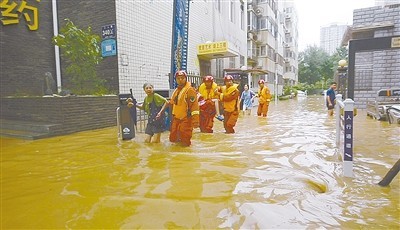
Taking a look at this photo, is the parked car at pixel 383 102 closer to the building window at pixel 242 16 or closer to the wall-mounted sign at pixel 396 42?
the wall-mounted sign at pixel 396 42

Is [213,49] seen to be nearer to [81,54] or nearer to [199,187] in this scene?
[81,54]

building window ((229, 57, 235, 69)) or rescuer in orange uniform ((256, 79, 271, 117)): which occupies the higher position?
building window ((229, 57, 235, 69))

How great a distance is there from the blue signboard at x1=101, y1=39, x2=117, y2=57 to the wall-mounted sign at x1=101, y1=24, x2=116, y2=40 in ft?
0.59

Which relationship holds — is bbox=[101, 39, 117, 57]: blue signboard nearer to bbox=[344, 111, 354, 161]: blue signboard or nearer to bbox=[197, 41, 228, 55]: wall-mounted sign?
bbox=[197, 41, 228, 55]: wall-mounted sign

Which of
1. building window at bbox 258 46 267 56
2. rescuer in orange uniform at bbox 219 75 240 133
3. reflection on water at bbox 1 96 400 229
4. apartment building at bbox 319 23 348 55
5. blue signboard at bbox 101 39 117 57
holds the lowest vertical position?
reflection on water at bbox 1 96 400 229

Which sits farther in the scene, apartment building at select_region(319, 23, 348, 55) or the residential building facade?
apartment building at select_region(319, 23, 348, 55)

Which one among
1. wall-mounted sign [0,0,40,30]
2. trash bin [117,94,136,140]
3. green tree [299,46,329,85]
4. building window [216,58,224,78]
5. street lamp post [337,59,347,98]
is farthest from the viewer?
green tree [299,46,329,85]

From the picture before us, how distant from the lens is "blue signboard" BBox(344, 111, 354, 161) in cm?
398

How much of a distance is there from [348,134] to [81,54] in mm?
8451

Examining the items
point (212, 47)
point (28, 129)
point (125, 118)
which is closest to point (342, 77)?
point (212, 47)

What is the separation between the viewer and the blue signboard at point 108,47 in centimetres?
1080

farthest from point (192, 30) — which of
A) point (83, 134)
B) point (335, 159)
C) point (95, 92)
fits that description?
point (335, 159)

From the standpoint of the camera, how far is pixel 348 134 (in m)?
4.00

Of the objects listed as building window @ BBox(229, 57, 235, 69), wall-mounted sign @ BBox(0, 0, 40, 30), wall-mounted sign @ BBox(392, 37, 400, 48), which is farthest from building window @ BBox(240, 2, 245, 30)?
wall-mounted sign @ BBox(0, 0, 40, 30)
